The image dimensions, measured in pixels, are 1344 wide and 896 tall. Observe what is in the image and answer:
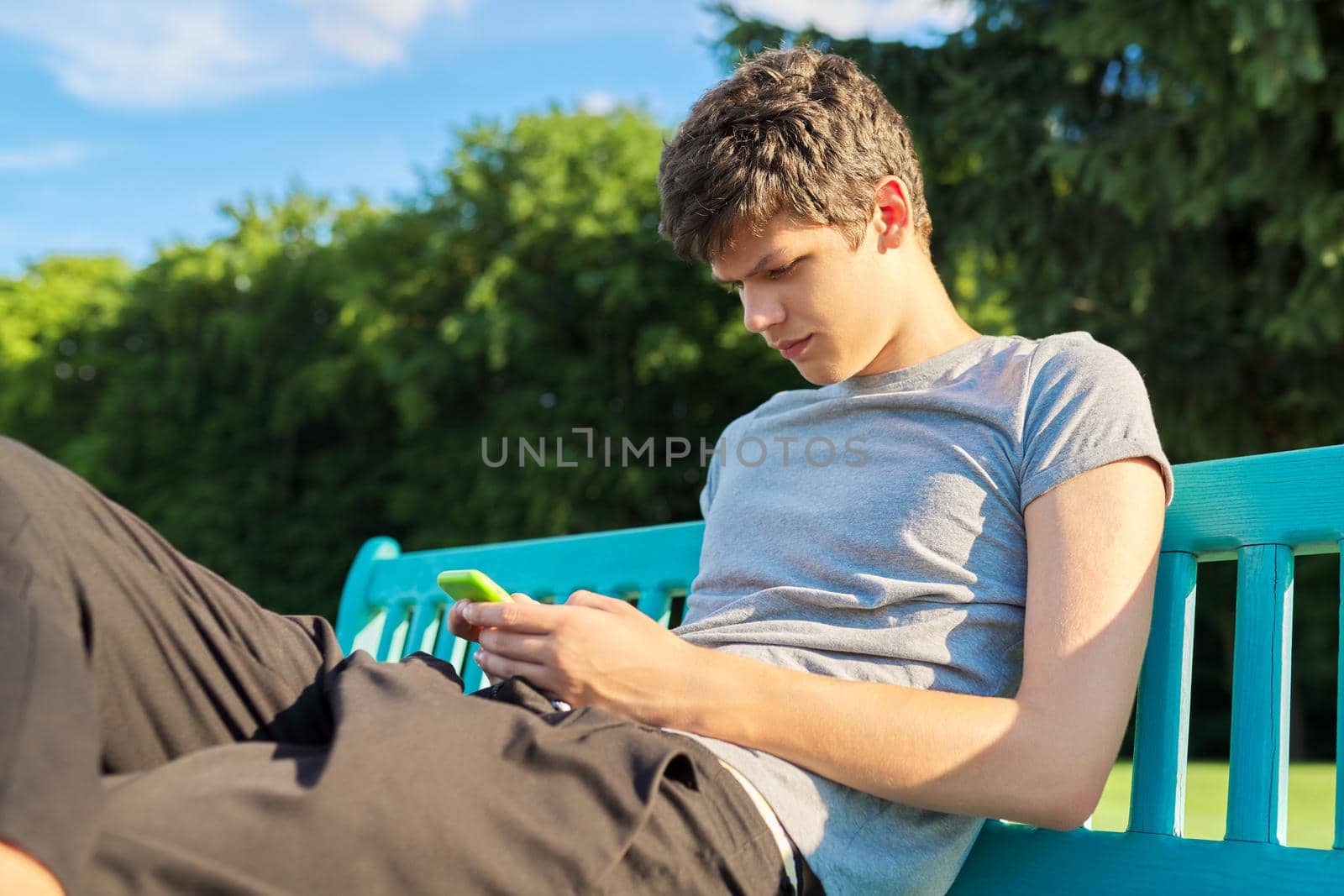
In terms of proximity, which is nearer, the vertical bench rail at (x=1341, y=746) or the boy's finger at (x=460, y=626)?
the vertical bench rail at (x=1341, y=746)

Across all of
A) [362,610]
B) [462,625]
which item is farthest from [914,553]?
[362,610]

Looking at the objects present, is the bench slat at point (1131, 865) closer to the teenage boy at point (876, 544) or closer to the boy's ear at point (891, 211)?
the teenage boy at point (876, 544)

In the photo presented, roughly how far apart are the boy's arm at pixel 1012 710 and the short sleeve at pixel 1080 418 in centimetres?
7

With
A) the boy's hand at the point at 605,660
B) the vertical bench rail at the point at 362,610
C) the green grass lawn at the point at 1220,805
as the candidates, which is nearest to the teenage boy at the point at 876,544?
the boy's hand at the point at 605,660

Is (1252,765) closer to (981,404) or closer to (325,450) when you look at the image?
(981,404)

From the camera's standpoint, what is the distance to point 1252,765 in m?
1.68

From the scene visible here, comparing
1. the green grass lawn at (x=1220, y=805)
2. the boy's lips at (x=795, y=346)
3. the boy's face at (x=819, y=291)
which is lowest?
the green grass lawn at (x=1220, y=805)

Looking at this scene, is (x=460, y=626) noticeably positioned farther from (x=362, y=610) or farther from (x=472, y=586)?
(x=362, y=610)

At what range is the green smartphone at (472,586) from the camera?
178cm

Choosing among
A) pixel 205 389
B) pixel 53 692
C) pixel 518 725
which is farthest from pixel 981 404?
pixel 205 389

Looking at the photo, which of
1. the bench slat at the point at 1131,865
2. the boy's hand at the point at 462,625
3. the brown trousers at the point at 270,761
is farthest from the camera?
the boy's hand at the point at 462,625

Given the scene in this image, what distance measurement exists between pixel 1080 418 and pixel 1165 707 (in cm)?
43

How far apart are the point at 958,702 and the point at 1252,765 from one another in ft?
1.39

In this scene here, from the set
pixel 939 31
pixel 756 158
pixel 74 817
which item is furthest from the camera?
pixel 939 31
